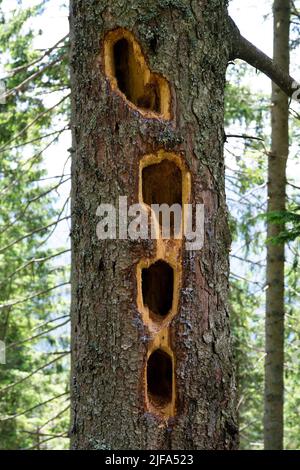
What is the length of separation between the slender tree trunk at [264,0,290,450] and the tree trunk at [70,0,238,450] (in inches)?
189

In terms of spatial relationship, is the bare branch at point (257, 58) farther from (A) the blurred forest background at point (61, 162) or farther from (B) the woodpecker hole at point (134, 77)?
(A) the blurred forest background at point (61, 162)

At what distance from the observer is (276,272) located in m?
8.27

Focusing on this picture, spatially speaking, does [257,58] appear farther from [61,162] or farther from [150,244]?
[61,162]

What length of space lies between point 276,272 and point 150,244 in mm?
5140

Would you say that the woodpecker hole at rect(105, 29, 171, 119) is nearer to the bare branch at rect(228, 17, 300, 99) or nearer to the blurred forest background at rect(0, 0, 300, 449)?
the bare branch at rect(228, 17, 300, 99)

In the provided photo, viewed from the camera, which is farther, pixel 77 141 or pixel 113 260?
pixel 77 141

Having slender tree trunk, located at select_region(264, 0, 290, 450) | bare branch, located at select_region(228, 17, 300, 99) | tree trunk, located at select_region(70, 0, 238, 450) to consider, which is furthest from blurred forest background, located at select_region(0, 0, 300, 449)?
tree trunk, located at select_region(70, 0, 238, 450)

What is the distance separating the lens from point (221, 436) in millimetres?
3379

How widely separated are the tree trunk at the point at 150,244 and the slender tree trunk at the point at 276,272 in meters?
4.80
